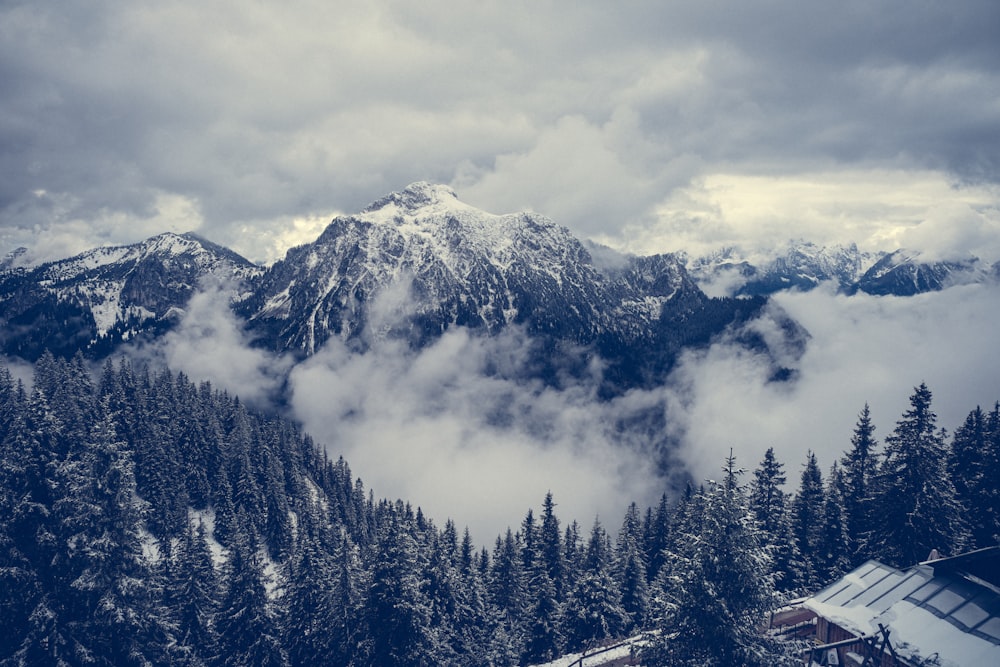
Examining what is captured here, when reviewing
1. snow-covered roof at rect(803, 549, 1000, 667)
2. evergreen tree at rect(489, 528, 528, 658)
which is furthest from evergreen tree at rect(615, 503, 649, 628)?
snow-covered roof at rect(803, 549, 1000, 667)

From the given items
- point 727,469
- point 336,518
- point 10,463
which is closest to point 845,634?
point 727,469

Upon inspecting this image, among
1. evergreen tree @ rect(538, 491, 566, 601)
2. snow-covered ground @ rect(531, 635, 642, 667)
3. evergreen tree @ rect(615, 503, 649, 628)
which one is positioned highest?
evergreen tree @ rect(538, 491, 566, 601)

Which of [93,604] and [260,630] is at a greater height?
[93,604]

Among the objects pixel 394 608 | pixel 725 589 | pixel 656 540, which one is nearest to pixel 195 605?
pixel 394 608

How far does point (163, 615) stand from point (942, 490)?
5350 centimetres

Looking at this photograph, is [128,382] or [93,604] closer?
[93,604]

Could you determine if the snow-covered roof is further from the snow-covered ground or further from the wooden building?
the snow-covered ground

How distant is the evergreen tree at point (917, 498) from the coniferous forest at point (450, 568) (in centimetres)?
12

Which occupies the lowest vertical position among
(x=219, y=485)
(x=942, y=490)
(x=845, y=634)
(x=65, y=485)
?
(x=845, y=634)

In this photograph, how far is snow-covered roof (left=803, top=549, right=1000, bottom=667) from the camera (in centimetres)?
2305

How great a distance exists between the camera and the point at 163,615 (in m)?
39.1

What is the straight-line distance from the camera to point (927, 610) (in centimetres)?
2555

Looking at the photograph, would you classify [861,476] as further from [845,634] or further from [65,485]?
[65,485]

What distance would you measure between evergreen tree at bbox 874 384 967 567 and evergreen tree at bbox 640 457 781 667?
2516 cm
